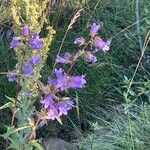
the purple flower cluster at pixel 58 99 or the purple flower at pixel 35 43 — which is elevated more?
the purple flower at pixel 35 43

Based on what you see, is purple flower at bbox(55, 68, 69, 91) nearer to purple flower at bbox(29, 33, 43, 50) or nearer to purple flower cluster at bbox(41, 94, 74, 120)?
purple flower cluster at bbox(41, 94, 74, 120)

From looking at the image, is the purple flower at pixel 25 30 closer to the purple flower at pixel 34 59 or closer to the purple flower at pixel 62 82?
the purple flower at pixel 34 59

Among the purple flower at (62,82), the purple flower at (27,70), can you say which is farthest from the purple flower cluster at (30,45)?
the purple flower at (62,82)

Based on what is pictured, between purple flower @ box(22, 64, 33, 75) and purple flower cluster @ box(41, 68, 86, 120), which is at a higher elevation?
purple flower @ box(22, 64, 33, 75)

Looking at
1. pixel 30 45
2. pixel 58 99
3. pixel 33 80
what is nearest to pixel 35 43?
pixel 30 45

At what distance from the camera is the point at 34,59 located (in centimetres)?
219

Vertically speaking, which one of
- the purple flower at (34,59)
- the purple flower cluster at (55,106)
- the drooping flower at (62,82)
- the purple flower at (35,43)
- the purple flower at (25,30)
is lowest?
the purple flower cluster at (55,106)

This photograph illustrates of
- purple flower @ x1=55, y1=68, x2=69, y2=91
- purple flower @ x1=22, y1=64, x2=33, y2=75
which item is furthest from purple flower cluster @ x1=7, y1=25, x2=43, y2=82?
purple flower @ x1=55, y1=68, x2=69, y2=91

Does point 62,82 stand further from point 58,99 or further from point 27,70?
point 27,70

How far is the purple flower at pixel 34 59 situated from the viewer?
7.18 feet

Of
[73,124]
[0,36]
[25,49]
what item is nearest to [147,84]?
[73,124]

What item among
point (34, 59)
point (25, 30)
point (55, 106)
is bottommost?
point (55, 106)

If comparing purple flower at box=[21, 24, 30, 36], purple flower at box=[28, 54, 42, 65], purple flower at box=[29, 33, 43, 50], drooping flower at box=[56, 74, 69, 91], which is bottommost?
drooping flower at box=[56, 74, 69, 91]

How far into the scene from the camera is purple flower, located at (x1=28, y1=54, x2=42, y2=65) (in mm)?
2188
